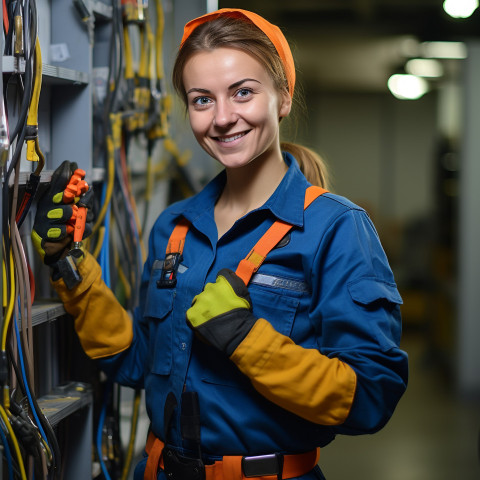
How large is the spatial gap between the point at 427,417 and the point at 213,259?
3270 millimetres

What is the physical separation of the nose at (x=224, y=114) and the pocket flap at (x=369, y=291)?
0.42 metres

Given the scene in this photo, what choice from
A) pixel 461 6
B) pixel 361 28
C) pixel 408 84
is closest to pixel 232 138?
pixel 461 6

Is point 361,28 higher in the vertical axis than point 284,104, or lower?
higher

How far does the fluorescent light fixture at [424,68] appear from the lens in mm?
6980

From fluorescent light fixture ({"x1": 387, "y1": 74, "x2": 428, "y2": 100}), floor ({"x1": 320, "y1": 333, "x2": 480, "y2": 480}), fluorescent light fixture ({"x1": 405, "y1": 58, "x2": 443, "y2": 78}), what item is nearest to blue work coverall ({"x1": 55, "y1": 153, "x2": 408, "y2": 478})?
floor ({"x1": 320, "y1": 333, "x2": 480, "y2": 480})

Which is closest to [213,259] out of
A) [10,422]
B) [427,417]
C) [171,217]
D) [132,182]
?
[171,217]

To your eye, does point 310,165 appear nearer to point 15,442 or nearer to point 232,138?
point 232,138

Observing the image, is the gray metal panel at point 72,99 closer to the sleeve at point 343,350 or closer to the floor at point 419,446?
the sleeve at point 343,350

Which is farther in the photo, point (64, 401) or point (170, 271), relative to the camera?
point (64, 401)

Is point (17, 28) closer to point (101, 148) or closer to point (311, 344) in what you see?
point (101, 148)

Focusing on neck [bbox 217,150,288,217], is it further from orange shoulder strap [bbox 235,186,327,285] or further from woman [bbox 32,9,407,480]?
orange shoulder strap [bbox 235,186,327,285]

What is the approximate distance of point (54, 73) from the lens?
4.82 ft

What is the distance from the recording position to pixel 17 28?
1272mm

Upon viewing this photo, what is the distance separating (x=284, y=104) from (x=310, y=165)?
0.60ft
